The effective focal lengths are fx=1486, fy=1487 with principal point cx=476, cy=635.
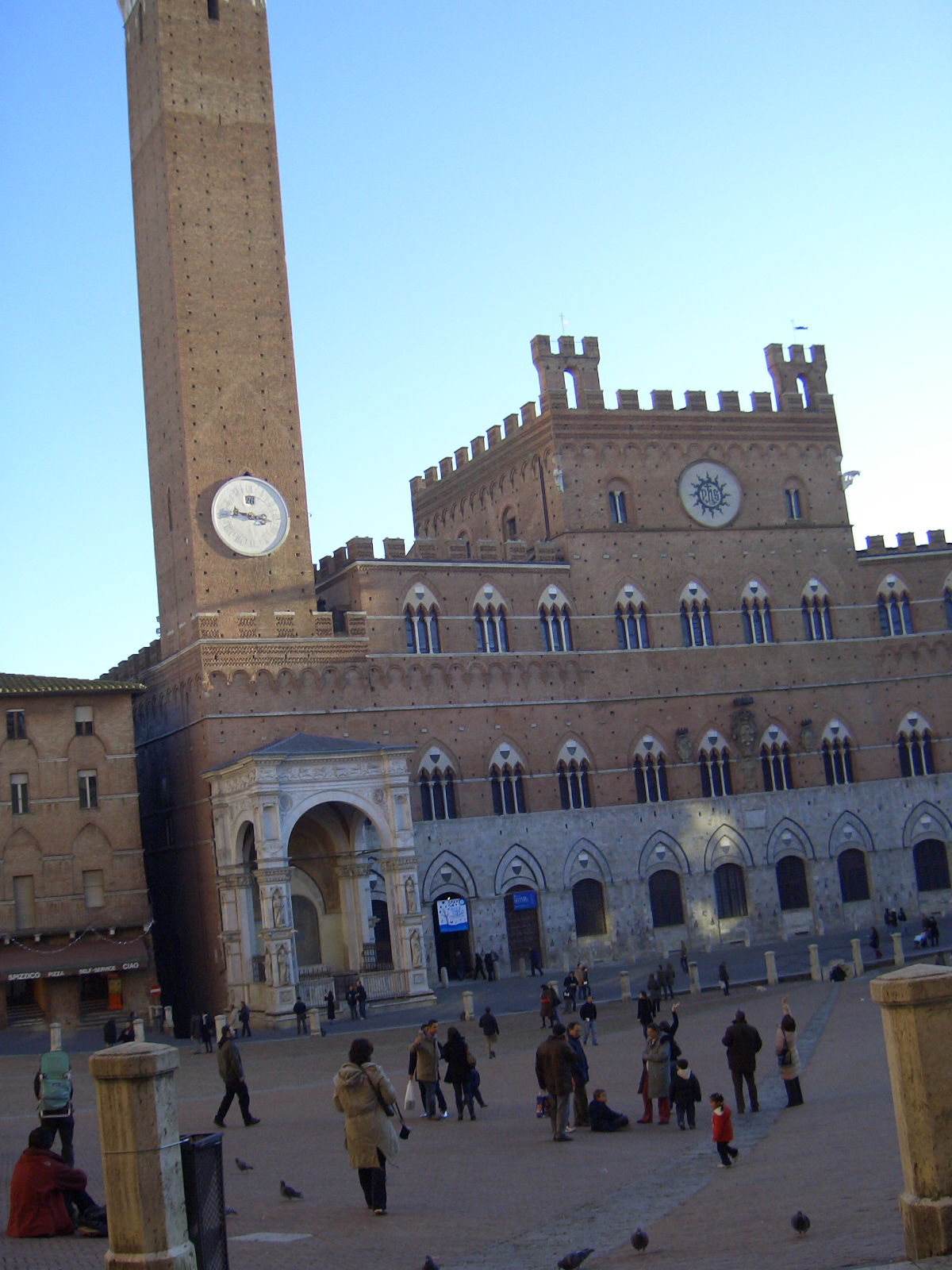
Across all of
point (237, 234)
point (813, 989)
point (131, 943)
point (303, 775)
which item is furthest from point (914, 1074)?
point (237, 234)

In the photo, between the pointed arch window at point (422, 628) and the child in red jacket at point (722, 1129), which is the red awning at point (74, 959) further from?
the child in red jacket at point (722, 1129)

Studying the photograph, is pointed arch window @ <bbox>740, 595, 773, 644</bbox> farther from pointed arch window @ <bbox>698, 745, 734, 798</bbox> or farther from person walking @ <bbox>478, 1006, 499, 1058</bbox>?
person walking @ <bbox>478, 1006, 499, 1058</bbox>

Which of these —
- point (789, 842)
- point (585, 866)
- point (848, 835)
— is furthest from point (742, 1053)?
point (848, 835)

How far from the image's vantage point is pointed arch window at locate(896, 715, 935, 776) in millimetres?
51062

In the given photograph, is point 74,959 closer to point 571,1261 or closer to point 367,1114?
point 367,1114

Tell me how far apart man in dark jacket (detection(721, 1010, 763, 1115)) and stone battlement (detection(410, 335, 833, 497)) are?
109 ft

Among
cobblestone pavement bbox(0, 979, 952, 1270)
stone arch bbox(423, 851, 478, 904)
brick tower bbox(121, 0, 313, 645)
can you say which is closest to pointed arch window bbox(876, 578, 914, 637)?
stone arch bbox(423, 851, 478, 904)

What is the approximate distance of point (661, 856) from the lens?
46.8m

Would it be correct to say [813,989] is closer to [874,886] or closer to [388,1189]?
[874,886]

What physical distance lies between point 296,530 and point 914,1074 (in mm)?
35307

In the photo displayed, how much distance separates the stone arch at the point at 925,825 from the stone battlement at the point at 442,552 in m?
15.1

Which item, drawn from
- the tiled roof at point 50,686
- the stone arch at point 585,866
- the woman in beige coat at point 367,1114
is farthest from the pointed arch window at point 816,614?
the woman in beige coat at point 367,1114

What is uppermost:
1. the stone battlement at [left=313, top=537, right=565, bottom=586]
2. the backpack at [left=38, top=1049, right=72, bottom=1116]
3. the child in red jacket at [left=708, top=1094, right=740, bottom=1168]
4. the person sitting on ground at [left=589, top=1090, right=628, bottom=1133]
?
the stone battlement at [left=313, top=537, right=565, bottom=586]

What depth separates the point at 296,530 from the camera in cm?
4244
